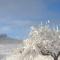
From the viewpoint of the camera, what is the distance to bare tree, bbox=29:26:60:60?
4519 centimetres

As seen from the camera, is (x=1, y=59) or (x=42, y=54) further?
(x=1, y=59)

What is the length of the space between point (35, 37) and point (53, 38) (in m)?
3.58

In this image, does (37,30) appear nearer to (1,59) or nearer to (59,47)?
(59,47)

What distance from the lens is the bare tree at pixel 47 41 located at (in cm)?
4519

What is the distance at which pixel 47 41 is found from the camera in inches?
1775

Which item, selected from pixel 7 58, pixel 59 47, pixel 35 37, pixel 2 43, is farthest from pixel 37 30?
pixel 2 43

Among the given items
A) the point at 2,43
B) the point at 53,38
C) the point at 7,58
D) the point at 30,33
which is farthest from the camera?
the point at 2,43

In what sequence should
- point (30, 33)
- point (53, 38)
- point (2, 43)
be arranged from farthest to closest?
1. point (2, 43)
2. point (30, 33)
3. point (53, 38)

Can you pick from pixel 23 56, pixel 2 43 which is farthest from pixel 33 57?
pixel 2 43

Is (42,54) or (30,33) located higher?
(30,33)

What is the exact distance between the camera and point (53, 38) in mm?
45250

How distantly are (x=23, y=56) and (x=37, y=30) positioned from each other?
500 cm

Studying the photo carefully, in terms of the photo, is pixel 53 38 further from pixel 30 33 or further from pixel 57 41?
pixel 30 33

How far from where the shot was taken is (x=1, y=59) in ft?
191
